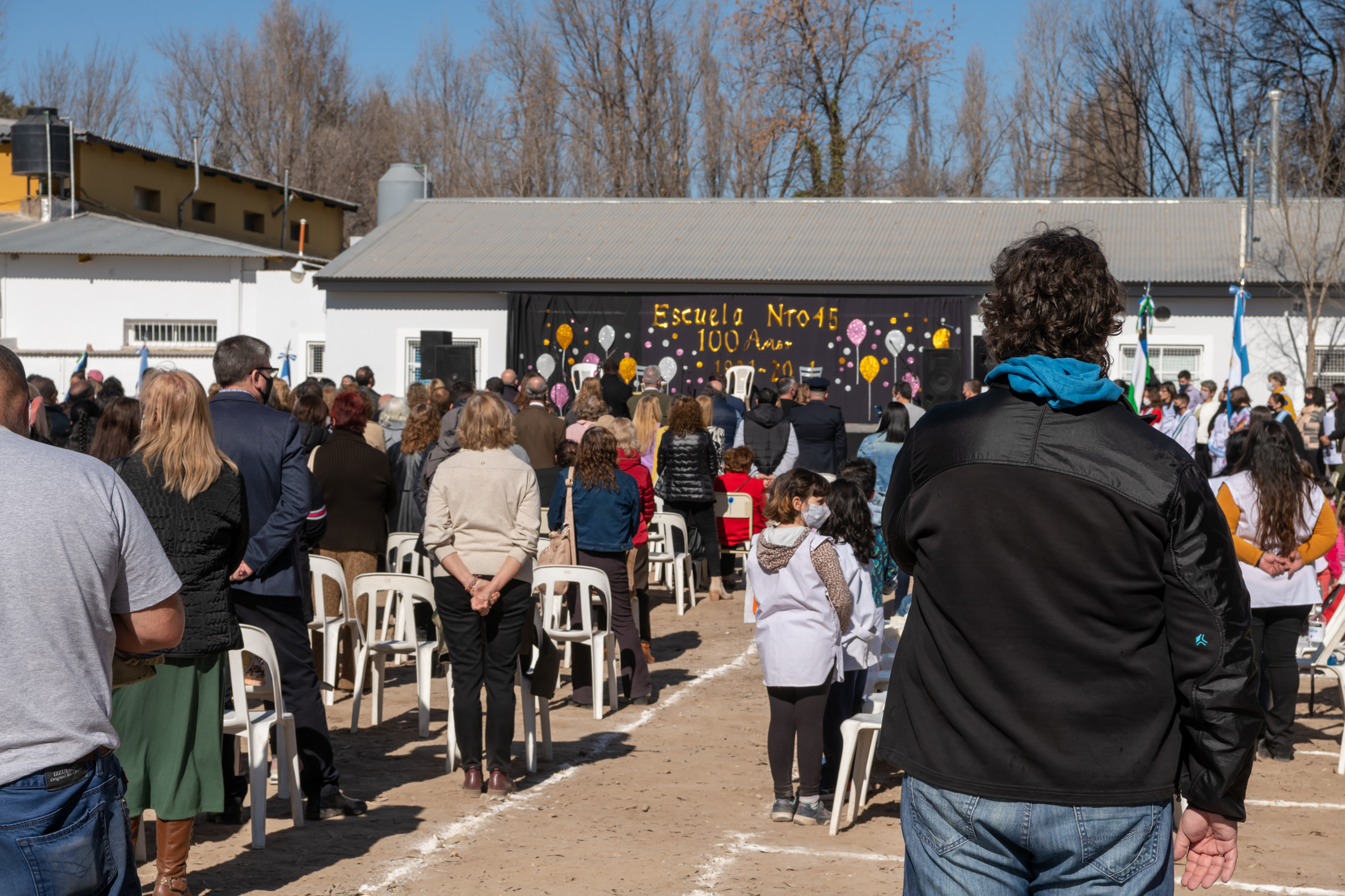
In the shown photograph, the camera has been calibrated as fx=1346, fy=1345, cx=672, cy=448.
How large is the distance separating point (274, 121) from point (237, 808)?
52369 millimetres

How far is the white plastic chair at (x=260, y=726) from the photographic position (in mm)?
5383

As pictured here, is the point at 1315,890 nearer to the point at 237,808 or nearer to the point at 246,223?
the point at 237,808

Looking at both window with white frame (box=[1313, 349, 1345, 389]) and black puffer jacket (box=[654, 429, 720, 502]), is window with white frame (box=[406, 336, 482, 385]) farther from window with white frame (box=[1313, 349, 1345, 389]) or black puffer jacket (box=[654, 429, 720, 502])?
window with white frame (box=[1313, 349, 1345, 389])

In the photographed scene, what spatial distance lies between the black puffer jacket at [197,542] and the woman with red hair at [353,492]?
360 cm

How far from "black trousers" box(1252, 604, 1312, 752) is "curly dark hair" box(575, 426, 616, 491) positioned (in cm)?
375

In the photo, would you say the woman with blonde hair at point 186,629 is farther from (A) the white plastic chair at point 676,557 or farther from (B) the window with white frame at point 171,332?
(B) the window with white frame at point 171,332

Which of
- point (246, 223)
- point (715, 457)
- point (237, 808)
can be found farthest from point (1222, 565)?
point (246, 223)

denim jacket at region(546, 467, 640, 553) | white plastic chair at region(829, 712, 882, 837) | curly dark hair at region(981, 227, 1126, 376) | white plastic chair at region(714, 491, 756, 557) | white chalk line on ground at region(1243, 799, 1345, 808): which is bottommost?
white chalk line on ground at region(1243, 799, 1345, 808)

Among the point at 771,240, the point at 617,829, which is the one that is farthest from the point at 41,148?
the point at 617,829

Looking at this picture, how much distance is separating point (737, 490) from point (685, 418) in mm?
1376

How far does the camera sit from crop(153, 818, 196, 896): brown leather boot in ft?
15.2

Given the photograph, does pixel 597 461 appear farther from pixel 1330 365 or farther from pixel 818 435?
pixel 1330 365

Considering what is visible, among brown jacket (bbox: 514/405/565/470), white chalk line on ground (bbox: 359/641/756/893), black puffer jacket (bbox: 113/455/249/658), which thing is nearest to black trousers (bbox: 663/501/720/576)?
brown jacket (bbox: 514/405/565/470)

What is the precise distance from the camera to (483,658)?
20.6ft
